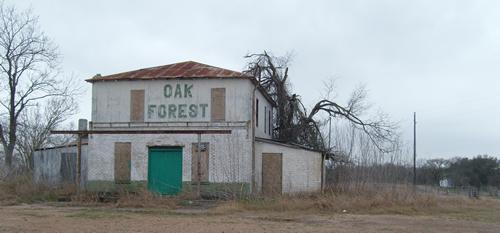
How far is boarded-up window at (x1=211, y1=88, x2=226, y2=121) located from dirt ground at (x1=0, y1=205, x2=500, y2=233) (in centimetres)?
653

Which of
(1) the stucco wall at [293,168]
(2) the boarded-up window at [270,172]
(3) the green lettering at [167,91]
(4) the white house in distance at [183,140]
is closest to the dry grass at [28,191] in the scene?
(4) the white house in distance at [183,140]

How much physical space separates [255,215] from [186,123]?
822 cm

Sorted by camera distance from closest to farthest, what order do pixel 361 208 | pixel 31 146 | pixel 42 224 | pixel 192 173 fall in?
pixel 42 224, pixel 361 208, pixel 192 173, pixel 31 146

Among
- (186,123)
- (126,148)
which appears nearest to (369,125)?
(186,123)

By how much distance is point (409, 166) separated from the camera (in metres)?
25.0

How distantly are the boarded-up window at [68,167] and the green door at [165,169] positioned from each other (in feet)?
14.3

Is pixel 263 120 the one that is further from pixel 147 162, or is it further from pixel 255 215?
pixel 255 215

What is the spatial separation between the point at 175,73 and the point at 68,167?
742 centimetres

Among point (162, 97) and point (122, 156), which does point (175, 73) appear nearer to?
point (162, 97)

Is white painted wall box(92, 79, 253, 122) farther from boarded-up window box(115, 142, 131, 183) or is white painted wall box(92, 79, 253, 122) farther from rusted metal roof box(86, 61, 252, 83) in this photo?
boarded-up window box(115, 142, 131, 183)

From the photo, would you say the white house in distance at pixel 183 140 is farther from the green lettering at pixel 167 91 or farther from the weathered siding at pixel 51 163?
the weathered siding at pixel 51 163

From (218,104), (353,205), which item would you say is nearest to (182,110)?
(218,104)

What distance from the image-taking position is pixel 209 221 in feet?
51.5

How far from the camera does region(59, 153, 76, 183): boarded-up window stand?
2666 centimetres
